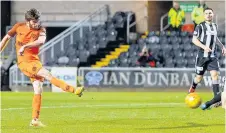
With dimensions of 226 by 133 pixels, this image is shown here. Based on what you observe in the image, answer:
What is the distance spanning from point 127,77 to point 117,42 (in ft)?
17.5

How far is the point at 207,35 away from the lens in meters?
18.3

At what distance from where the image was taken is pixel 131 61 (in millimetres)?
34562

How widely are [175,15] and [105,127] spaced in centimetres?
2196

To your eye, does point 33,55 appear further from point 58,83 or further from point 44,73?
point 58,83

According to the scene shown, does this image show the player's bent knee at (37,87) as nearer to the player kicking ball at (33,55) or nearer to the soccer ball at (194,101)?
the player kicking ball at (33,55)

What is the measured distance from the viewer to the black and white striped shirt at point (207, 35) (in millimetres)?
18219

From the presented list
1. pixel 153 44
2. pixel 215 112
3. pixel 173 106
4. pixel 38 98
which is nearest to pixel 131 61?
pixel 153 44

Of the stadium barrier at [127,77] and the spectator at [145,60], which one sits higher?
the spectator at [145,60]

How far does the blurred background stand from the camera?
32.3 metres

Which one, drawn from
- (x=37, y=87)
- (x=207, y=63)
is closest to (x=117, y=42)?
(x=207, y=63)

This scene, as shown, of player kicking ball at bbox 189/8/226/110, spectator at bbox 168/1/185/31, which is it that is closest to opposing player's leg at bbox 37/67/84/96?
player kicking ball at bbox 189/8/226/110

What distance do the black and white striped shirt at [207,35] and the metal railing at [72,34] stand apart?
60.0ft

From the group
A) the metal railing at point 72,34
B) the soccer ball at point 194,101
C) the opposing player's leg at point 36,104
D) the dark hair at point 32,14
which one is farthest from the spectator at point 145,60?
the dark hair at point 32,14

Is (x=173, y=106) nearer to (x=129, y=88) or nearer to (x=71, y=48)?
(x=129, y=88)
